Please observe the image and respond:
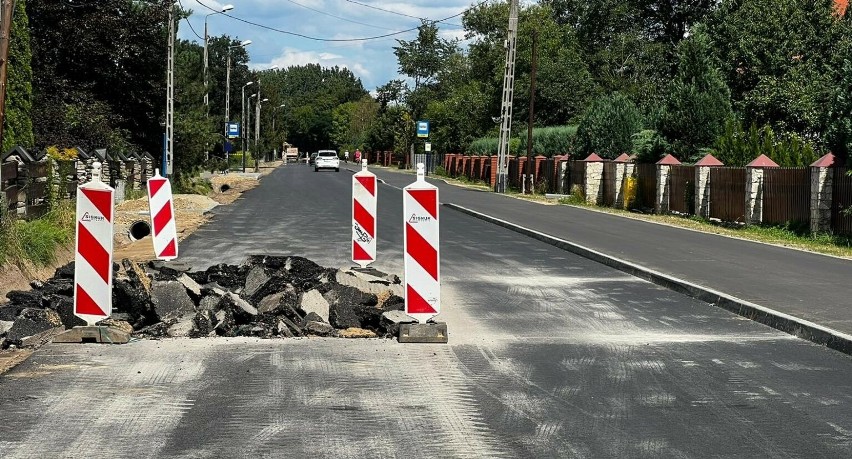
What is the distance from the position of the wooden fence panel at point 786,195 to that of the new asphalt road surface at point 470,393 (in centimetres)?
1423

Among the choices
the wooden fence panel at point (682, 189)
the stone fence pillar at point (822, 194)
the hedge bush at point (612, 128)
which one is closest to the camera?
the stone fence pillar at point (822, 194)

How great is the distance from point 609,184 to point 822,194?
15669mm

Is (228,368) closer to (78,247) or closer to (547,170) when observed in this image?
(78,247)

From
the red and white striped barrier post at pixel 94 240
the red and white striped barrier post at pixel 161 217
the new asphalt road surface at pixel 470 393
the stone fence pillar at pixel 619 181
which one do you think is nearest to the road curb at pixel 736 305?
the new asphalt road surface at pixel 470 393

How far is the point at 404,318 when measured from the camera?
10.1m

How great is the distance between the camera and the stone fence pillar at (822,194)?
23938 millimetres

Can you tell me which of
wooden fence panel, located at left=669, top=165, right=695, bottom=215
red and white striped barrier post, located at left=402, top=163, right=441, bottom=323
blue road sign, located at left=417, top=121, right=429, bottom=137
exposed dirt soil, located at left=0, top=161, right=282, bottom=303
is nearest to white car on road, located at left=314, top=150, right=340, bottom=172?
blue road sign, located at left=417, top=121, right=429, bottom=137

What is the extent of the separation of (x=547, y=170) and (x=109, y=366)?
4263 centimetres

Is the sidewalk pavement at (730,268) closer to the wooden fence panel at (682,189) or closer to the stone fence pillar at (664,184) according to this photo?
the wooden fence panel at (682,189)

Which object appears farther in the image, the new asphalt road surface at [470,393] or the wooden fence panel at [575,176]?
the wooden fence panel at [575,176]

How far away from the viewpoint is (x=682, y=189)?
32625mm

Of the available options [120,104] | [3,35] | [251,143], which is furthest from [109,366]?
[251,143]

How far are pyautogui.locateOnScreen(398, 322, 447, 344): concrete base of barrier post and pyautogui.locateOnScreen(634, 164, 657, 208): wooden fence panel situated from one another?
86.2 feet

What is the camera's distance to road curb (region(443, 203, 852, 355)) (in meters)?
9.69
